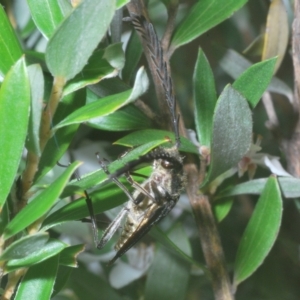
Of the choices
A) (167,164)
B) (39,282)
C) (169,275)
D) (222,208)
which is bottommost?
(169,275)

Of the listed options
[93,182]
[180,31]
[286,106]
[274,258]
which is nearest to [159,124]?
[180,31]

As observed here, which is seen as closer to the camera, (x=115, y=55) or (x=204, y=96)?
(x=115, y=55)

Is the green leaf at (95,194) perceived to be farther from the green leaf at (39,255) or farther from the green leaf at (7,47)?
the green leaf at (7,47)

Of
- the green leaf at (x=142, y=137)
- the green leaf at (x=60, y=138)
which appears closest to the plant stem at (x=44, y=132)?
the green leaf at (x=60, y=138)

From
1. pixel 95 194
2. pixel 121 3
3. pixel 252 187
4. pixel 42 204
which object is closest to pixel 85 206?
pixel 95 194

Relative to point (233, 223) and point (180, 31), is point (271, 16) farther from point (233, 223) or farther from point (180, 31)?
point (233, 223)

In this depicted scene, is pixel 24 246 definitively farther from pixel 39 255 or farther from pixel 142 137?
pixel 142 137
